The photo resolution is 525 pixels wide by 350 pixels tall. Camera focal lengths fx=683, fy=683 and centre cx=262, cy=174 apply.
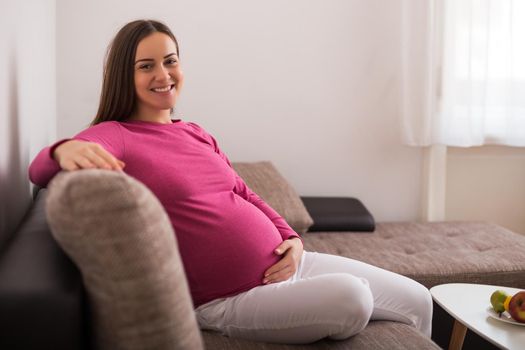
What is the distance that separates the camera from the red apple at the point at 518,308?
1.75 meters

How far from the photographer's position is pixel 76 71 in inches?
113

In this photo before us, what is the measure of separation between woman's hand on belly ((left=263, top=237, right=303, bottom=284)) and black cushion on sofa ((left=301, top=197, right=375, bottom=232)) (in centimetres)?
112

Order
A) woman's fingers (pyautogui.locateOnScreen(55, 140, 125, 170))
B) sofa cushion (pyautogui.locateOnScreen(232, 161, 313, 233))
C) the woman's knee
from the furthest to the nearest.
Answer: sofa cushion (pyautogui.locateOnScreen(232, 161, 313, 233)) < the woman's knee < woman's fingers (pyautogui.locateOnScreen(55, 140, 125, 170))

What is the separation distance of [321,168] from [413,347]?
5.72 feet

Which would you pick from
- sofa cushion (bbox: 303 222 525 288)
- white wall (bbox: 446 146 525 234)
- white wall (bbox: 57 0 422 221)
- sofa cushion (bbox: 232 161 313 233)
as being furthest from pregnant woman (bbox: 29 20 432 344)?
white wall (bbox: 446 146 525 234)

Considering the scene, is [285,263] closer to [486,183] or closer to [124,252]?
[124,252]

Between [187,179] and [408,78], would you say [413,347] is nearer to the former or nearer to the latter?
[187,179]

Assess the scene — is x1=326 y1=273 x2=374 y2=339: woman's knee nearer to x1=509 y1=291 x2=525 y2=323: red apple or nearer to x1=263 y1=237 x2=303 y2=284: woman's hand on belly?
x1=263 y1=237 x2=303 y2=284: woman's hand on belly

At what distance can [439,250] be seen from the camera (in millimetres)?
2561

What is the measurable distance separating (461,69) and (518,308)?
162 cm

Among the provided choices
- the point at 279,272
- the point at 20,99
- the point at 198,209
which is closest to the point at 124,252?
the point at 198,209

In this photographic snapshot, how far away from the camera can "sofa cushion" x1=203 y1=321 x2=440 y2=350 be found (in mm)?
1473

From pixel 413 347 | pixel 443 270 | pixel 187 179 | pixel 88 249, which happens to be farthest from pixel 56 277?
pixel 443 270

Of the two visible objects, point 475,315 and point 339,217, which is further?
point 339,217
